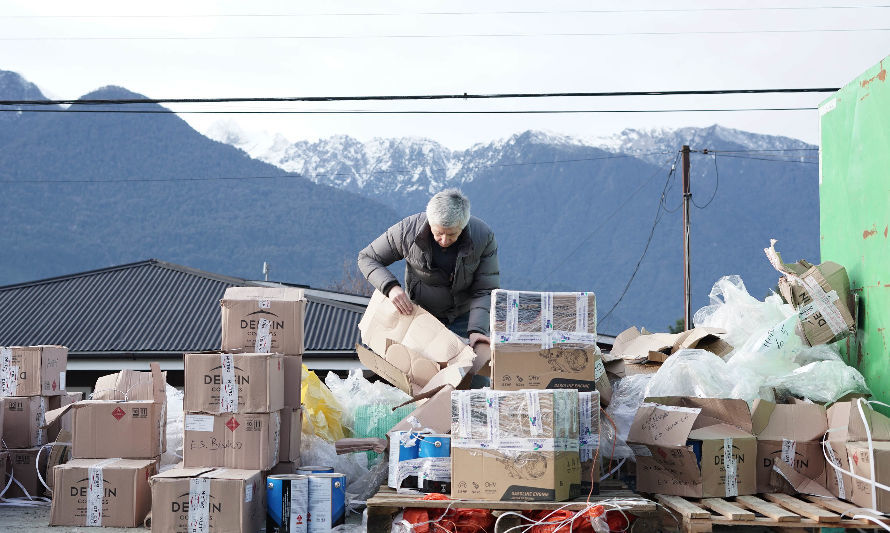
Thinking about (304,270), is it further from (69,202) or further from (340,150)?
(340,150)

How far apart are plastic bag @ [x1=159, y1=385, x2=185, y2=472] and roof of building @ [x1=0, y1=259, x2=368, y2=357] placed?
8.94 metres

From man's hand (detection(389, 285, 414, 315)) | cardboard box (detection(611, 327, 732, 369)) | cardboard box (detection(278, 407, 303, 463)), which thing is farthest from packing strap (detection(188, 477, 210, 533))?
cardboard box (detection(611, 327, 732, 369))

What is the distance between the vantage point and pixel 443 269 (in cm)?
559

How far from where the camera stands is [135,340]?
17.0 m

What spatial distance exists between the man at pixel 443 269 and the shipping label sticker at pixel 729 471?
152 centimetres

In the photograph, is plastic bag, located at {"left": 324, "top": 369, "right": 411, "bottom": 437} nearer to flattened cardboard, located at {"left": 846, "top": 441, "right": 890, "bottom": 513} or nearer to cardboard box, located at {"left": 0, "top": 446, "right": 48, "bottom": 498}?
cardboard box, located at {"left": 0, "top": 446, "right": 48, "bottom": 498}

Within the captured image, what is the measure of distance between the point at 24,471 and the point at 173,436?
0.93m

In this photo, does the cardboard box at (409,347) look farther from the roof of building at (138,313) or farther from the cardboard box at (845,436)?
the roof of building at (138,313)

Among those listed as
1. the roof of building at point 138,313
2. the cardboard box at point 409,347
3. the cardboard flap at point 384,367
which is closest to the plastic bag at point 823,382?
the cardboard box at point 409,347

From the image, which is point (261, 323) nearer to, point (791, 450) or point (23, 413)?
point (23, 413)

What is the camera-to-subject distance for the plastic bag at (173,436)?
18.1ft

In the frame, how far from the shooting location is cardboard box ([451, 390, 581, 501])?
4.13m

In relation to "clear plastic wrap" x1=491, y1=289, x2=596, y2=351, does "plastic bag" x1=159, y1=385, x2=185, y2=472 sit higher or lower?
lower

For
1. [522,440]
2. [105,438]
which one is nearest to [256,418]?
[105,438]
